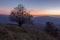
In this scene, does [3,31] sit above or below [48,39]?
above

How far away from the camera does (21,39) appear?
1184 cm

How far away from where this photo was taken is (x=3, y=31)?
38.8 feet

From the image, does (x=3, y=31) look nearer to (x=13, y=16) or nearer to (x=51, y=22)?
(x=13, y=16)

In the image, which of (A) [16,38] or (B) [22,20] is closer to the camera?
(A) [16,38]

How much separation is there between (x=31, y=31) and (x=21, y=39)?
269 centimetres

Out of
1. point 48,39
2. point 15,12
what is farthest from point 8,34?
point 15,12

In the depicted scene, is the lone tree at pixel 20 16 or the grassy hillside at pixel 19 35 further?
the lone tree at pixel 20 16

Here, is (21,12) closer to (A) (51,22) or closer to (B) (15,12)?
(B) (15,12)

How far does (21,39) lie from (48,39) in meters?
3.16

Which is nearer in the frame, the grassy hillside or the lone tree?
the grassy hillside

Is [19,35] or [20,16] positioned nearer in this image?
[19,35]

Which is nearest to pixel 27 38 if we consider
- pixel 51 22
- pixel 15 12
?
pixel 15 12

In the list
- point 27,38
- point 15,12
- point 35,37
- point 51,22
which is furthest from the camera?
point 51,22

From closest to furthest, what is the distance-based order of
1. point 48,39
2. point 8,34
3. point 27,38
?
point 8,34, point 27,38, point 48,39
